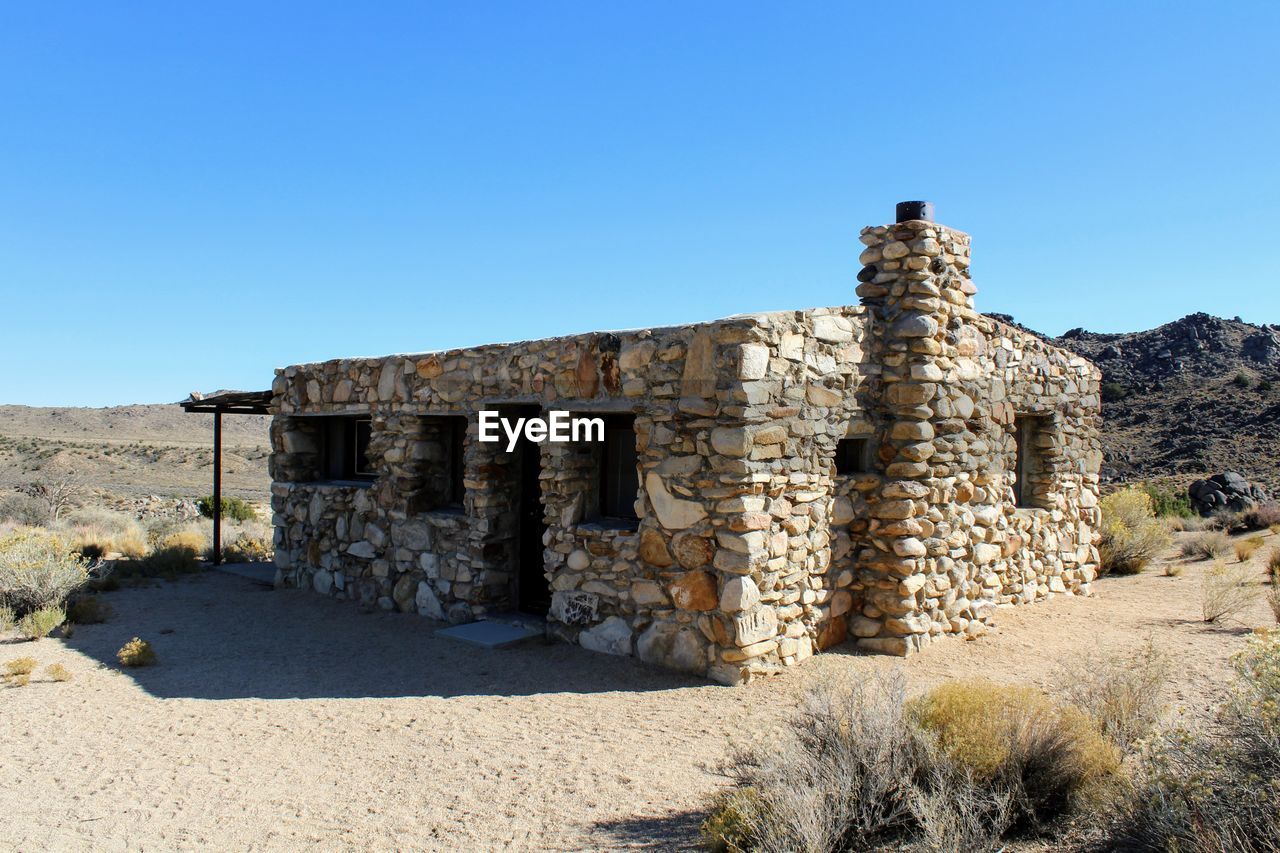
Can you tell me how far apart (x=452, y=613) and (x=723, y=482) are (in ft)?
12.5

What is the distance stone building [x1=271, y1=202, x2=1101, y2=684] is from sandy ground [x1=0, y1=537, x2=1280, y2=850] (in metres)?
0.41

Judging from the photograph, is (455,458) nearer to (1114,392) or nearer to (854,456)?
(854,456)

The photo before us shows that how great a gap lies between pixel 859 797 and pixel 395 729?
340 cm

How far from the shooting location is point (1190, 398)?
27.7m

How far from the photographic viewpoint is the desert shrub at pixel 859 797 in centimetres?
372

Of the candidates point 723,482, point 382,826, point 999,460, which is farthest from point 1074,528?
point 382,826

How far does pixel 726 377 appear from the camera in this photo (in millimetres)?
6699

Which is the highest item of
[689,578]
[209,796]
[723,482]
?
[723,482]

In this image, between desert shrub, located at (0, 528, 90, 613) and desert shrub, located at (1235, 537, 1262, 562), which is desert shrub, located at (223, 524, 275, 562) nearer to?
desert shrub, located at (0, 528, 90, 613)

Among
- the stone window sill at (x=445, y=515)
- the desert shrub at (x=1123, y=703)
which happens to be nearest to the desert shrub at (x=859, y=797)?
the desert shrub at (x=1123, y=703)

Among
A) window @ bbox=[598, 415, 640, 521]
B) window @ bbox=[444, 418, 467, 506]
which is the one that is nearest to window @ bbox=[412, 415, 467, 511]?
window @ bbox=[444, 418, 467, 506]

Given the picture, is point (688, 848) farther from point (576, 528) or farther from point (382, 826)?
point (576, 528)

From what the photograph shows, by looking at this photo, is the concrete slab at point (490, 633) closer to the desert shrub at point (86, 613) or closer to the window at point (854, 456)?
the window at point (854, 456)

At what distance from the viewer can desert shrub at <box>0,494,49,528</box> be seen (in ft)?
55.4
